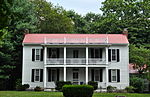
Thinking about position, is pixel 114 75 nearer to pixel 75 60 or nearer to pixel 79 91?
pixel 75 60

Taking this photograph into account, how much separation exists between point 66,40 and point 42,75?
15.3 ft

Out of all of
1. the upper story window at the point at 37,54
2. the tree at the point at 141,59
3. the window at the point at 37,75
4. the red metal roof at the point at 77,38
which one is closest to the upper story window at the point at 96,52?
the red metal roof at the point at 77,38

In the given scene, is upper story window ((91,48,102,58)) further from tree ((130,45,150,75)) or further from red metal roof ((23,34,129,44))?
tree ((130,45,150,75))

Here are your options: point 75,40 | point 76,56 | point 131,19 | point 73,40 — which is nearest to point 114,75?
point 76,56

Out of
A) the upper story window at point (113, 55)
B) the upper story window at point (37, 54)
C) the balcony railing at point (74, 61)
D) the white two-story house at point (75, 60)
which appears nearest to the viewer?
the white two-story house at point (75, 60)

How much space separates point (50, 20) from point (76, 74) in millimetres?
14668

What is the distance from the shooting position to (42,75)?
102ft

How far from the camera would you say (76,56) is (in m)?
32.0

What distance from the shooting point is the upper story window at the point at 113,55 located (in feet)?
102

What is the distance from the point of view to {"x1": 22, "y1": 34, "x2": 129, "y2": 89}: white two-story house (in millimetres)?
29906

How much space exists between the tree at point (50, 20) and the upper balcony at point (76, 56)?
1211 cm

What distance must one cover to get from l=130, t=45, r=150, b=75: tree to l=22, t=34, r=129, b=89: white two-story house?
6.10 ft

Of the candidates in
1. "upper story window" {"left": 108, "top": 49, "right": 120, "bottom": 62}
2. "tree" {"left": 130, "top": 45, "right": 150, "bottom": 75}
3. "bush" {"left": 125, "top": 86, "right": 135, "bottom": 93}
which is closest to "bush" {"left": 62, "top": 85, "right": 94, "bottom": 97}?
"bush" {"left": 125, "top": 86, "right": 135, "bottom": 93}

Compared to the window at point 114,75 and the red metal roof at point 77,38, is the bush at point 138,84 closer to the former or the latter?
the window at point 114,75
